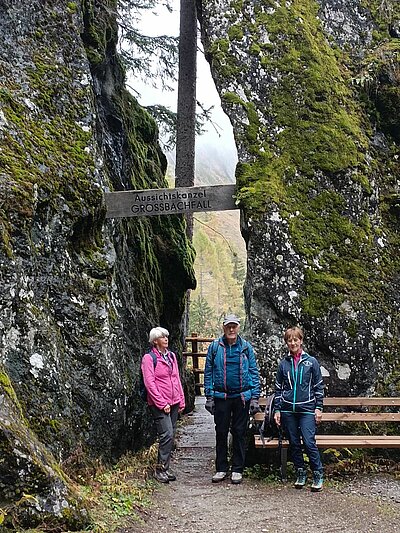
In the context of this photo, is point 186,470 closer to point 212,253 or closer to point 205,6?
point 205,6

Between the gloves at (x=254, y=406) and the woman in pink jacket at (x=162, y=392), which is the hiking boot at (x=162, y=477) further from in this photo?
the gloves at (x=254, y=406)

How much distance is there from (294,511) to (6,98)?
5.75 meters

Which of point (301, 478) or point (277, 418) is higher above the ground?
point (277, 418)

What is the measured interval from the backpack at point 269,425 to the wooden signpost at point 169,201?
272 cm

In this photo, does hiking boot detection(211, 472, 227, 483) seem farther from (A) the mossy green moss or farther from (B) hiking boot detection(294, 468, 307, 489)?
(A) the mossy green moss

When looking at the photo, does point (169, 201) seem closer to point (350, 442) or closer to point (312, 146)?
point (312, 146)

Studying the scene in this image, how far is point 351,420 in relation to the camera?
727cm

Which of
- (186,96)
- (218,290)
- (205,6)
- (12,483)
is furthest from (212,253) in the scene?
(12,483)

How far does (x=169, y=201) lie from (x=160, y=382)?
8.25ft

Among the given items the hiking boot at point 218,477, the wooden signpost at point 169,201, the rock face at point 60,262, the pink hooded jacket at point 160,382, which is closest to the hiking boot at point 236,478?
the hiking boot at point 218,477

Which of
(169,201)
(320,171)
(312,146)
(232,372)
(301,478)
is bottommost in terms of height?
(301,478)

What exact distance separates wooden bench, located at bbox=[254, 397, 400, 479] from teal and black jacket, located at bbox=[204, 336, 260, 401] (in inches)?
16.7

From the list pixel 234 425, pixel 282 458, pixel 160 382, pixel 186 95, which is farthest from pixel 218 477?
pixel 186 95

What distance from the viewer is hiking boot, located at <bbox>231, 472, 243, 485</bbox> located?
706 centimetres
